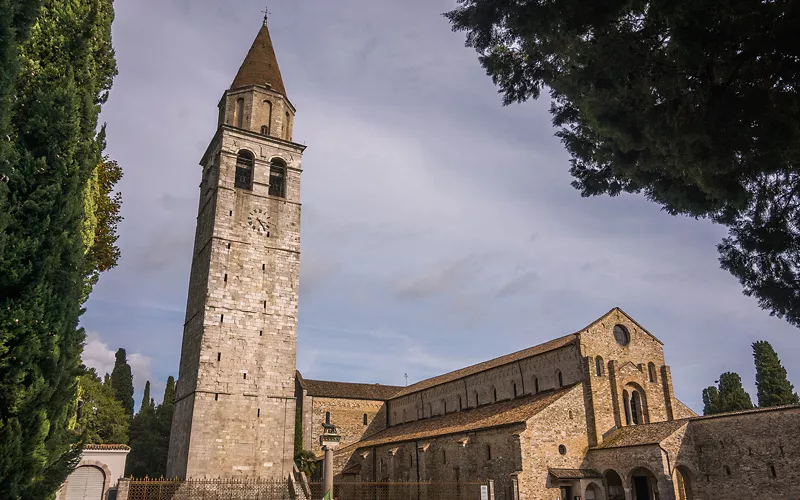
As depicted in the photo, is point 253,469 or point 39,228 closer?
point 39,228

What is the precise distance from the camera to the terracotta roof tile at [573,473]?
968 inches

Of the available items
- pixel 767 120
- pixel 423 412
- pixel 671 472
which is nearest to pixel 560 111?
pixel 767 120

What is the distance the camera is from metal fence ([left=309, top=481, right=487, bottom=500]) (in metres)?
25.3

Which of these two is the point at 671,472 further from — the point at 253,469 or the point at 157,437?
the point at 157,437

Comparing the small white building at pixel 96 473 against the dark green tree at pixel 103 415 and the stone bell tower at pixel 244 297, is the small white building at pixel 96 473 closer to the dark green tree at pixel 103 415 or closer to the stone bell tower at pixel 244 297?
the stone bell tower at pixel 244 297

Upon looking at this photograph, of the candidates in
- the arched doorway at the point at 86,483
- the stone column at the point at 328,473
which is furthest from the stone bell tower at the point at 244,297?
the stone column at the point at 328,473

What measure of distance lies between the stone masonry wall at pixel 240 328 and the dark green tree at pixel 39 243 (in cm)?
1578

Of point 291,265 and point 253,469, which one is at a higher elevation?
point 291,265

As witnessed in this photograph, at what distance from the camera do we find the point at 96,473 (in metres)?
22.2

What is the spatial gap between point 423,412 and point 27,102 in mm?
34184

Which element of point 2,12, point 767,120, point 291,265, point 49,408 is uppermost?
point 291,265

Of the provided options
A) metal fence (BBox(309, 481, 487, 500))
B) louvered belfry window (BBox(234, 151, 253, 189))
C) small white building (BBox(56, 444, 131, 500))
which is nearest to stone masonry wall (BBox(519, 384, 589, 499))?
metal fence (BBox(309, 481, 487, 500))

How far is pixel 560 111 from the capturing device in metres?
12.4

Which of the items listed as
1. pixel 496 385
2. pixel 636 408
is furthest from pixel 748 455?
pixel 496 385
